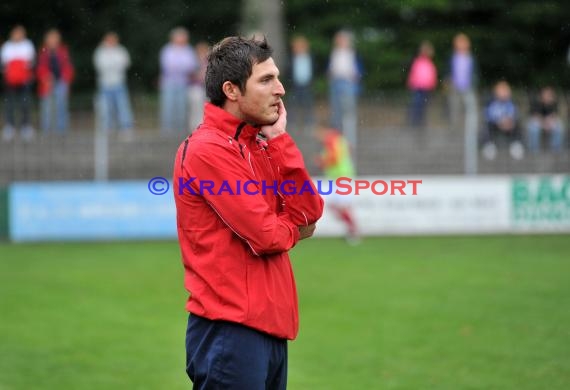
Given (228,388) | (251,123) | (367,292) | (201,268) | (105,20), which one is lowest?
(367,292)

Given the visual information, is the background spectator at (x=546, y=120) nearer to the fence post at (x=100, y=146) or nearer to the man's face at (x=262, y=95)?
the fence post at (x=100, y=146)

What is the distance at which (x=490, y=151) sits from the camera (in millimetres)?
19500

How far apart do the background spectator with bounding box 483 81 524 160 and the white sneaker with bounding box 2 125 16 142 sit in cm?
928

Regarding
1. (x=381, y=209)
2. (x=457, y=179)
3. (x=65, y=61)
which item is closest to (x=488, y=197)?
(x=457, y=179)

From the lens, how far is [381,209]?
59.7 ft

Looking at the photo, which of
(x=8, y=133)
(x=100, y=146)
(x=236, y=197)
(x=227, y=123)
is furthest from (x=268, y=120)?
(x=8, y=133)

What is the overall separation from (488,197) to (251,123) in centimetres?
1455

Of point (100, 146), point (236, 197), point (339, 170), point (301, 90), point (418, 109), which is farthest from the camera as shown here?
point (301, 90)

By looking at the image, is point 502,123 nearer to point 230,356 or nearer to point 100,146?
point 100,146

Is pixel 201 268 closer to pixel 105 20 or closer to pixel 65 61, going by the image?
pixel 65 61

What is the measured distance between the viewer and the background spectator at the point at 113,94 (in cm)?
1952

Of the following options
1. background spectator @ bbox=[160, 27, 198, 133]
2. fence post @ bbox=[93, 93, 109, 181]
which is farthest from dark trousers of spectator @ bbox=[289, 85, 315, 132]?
fence post @ bbox=[93, 93, 109, 181]

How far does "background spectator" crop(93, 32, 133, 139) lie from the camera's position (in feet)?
64.0

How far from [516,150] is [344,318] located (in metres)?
10.3
